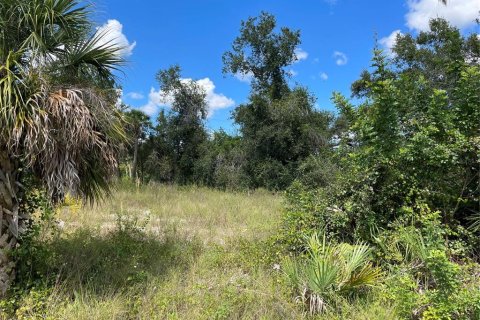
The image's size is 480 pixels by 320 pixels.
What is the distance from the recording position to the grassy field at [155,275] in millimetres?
3822

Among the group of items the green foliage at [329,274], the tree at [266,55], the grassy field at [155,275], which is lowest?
the grassy field at [155,275]

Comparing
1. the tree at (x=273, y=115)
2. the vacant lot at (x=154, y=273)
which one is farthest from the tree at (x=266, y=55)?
the vacant lot at (x=154, y=273)

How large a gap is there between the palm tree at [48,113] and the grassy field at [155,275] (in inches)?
23.3

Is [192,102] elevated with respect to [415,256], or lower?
elevated

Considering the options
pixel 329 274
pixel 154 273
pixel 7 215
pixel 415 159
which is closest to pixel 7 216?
pixel 7 215

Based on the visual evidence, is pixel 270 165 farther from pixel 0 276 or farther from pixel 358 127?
pixel 0 276

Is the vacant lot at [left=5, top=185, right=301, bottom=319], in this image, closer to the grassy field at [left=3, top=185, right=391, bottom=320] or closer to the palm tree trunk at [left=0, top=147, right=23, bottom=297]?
the grassy field at [left=3, top=185, right=391, bottom=320]

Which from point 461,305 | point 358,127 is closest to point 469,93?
point 358,127

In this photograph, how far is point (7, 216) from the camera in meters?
4.07

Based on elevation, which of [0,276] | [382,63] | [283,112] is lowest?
[0,276]

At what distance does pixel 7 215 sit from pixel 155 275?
1.92 metres

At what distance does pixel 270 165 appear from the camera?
17281mm

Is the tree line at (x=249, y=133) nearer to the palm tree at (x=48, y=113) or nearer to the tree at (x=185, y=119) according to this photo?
the tree at (x=185, y=119)

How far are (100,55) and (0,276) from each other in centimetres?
293
